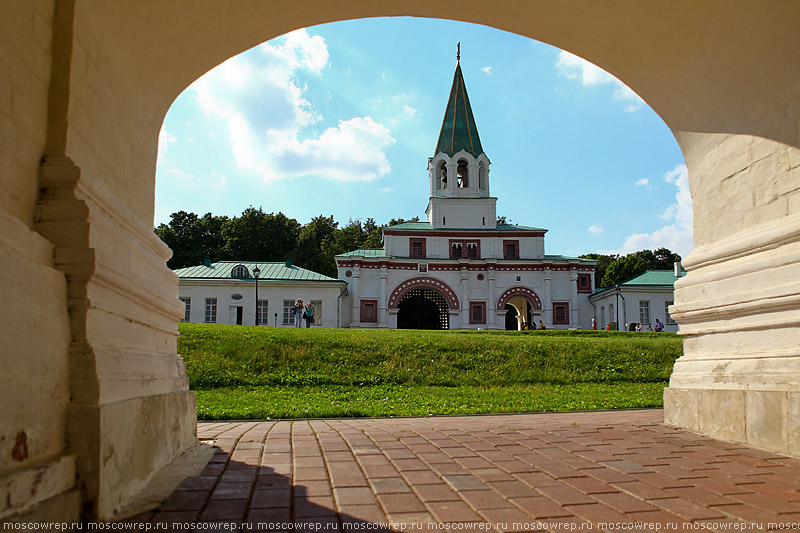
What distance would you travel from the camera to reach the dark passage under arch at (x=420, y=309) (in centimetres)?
4206

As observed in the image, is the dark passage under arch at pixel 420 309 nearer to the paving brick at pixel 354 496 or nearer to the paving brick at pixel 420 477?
the paving brick at pixel 420 477

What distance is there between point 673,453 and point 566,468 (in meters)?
1.09

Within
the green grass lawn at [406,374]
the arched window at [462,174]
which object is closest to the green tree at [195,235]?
the arched window at [462,174]

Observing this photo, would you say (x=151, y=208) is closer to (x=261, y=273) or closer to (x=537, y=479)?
(x=537, y=479)

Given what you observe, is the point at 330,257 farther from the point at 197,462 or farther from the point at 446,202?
the point at 197,462

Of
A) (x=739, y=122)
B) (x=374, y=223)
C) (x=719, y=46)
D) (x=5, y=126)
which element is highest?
(x=374, y=223)

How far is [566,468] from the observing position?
4.04 m

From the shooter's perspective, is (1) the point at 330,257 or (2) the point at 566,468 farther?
(1) the point at 330,257

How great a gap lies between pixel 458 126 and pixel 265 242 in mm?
24874

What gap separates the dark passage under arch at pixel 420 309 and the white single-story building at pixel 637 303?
470 inches

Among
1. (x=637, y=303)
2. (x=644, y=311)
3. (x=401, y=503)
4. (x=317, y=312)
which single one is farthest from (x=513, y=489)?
(x=644, y=311)

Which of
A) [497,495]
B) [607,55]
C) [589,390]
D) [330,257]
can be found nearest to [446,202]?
[330,257]

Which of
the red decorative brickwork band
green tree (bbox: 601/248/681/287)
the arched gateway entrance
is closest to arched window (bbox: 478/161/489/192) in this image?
the red decorative brickwork band

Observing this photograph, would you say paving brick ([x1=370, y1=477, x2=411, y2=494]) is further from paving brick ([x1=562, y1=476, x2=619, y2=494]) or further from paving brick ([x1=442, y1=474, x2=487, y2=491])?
paving brick ([x1=562, y1=476, x2=619, y2=494])
